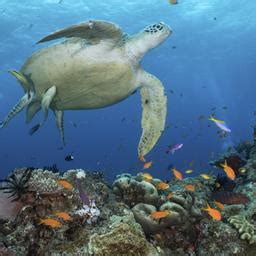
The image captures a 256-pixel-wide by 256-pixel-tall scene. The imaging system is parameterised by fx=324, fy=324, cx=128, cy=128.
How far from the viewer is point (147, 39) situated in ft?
21.3

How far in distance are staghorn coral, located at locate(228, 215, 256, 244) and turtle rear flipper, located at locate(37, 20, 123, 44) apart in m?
3.82

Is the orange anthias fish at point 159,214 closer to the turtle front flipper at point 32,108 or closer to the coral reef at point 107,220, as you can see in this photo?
the coral reef at point 107,220

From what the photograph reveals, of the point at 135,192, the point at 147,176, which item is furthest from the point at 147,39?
the point at 135,192

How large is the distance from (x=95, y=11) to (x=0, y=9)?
7308 mm

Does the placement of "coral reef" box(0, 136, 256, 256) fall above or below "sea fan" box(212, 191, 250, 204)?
above

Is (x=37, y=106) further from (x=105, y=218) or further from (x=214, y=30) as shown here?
(x=214, y=30)

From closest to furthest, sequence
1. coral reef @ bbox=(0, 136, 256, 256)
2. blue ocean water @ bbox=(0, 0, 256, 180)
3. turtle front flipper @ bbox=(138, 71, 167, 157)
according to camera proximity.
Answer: coral reef @ bbox=(0, 136, 256, 256) → turtle front flipper @ bbox=(138, 71, 167, 157) → blue ocean water @ bbox=(0, 0, 256, 180)

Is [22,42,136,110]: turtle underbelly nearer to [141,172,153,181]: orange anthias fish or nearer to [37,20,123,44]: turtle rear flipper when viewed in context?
[37,20,123,44]: turtle rear flipper

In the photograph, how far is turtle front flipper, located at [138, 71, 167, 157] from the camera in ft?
23.2

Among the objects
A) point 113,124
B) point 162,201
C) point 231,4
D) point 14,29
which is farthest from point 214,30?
point 113,124

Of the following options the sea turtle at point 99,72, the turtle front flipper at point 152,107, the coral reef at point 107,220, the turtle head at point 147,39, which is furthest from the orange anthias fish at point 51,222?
the turtle head at point 147,39

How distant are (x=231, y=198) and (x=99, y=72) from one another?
3815 mm

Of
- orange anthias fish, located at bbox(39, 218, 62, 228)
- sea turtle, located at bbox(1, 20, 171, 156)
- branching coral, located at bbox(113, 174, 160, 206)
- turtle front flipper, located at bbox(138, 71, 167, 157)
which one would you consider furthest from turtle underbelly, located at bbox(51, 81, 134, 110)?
orange anthias fish, located at bbox(39, 218, 62, 228)

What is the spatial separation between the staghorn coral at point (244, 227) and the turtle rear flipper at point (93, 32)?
12.5 ft
